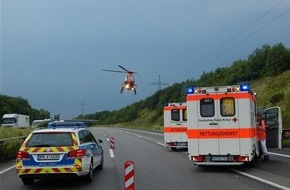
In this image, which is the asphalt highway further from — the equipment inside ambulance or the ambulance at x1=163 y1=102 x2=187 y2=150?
the ambulance at x1=163 y1=102 x2=187 y2=150

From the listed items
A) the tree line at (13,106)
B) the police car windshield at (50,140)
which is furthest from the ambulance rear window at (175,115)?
the tree line at (13,106)

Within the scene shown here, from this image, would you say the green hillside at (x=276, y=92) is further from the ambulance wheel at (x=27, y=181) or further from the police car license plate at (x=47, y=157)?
the police car license plate at (x=47, y=157)

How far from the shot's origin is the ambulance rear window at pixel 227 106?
15.9m

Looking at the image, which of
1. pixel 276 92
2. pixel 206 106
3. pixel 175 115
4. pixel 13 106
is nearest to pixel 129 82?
pixel 276 92

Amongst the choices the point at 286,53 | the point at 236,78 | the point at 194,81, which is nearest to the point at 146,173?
the point at 286,53

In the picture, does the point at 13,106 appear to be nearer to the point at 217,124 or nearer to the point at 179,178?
the point at 217,124

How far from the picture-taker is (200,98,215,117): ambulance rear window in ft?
52.8

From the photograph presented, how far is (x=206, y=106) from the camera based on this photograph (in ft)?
52.9

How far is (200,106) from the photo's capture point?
1614 centimetres

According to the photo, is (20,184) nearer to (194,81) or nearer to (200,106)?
(200,106)

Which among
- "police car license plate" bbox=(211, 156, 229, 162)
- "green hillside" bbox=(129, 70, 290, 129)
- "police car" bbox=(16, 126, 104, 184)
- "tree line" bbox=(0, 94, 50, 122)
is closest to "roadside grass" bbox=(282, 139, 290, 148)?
"police car license plate" bbox=(211, 156, 229, 162)

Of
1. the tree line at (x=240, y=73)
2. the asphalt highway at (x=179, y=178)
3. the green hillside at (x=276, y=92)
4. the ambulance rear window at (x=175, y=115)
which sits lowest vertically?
the asphalt highway at (x=179, y=178)

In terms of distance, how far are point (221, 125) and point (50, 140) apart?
5781 mm

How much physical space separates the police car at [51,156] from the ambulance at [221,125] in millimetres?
4508
